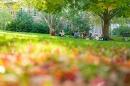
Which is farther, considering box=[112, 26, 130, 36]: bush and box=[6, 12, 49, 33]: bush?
box=[112, 26, 130, 36]: bush

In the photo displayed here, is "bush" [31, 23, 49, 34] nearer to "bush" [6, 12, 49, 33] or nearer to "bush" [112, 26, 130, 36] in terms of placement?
"bush" [6, 12, 49, 33]

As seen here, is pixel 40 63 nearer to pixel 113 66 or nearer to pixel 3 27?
pixel 113 66

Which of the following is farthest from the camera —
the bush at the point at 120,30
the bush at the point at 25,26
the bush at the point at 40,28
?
the bush at the point at 120,30

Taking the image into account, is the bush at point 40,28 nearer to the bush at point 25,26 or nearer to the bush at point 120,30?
the bush at point 25,26

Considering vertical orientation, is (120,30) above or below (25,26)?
below

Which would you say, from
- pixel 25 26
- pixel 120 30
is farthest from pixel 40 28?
pixel 120 30

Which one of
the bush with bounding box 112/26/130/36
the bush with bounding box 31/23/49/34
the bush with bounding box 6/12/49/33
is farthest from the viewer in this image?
the bush with bounding box 112/26/130/36

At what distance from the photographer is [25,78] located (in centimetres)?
232

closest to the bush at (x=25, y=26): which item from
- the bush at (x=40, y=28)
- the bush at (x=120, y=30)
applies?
the bush at (x=40, y=28)

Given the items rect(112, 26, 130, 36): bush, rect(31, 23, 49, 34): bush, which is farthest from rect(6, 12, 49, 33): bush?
rect(112, 26, 130, 36): bush

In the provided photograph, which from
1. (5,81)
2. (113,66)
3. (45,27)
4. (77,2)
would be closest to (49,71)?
(5,81)

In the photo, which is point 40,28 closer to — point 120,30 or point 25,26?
point 25,26

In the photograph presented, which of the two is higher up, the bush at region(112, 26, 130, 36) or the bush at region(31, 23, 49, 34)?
the bush at region(31, 23, 49, 34)

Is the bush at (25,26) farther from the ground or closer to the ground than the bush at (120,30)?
farther from the ground
